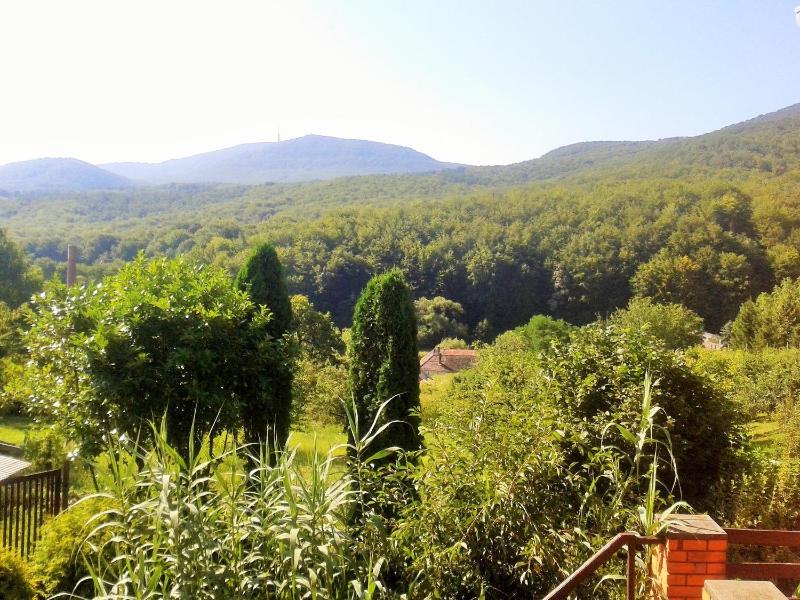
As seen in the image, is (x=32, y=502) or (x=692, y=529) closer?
(x=692, y=529)

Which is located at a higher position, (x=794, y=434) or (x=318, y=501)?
(x=318, y=501)

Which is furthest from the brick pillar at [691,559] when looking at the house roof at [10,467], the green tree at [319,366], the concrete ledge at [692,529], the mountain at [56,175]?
the mountain at [56,175]

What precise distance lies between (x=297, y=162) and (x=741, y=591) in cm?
18358

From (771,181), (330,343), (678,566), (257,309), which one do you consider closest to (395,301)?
(257,309)

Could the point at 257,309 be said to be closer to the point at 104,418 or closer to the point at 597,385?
the point at 104,418

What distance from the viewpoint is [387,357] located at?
22.1 ft

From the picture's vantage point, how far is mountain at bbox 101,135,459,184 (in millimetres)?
163250

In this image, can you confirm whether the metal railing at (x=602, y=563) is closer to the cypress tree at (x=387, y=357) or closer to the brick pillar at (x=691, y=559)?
the brick pillar at (x=691, y=559)

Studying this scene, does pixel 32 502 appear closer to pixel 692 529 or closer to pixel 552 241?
pixel 692 529

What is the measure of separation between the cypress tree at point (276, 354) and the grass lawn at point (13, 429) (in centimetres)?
731

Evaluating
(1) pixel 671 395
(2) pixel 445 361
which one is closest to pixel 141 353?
(1) pixel 671 395

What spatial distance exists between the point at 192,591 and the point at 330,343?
16.7m

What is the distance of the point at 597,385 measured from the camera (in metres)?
4.35

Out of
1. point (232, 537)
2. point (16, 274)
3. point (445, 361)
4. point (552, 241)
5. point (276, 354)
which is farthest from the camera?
point (552, 241)
